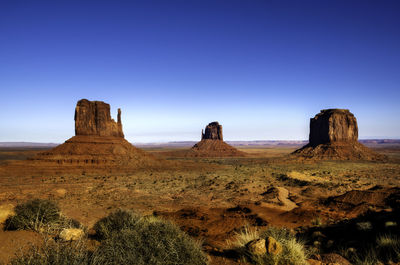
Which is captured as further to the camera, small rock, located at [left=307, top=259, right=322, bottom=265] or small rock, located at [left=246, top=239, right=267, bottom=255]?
small rock, located at [left=307, top=259, right=322, bottom=265]

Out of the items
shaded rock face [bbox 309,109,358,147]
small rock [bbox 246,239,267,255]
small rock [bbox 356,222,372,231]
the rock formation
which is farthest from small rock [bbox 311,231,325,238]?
shaded rock face [bbox 309,109,358,147]

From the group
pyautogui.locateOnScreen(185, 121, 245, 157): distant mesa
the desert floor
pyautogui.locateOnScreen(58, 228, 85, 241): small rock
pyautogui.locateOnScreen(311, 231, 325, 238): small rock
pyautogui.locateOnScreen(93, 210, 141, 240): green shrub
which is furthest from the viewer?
pyautogui.locateOnScreen(185, 121, 245, 157): distant mesa

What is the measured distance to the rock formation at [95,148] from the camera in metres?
38.9

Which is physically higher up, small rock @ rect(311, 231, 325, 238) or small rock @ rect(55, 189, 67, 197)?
small rock @ rect(311, 231, 325, 238)

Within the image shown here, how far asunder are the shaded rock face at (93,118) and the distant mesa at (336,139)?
5259 centimetres

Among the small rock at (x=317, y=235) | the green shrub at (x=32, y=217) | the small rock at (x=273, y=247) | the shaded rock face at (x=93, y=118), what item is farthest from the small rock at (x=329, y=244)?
the shaded rock face at (x=93, y=118)

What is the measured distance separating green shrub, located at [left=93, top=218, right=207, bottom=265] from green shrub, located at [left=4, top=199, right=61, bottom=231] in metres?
4.06

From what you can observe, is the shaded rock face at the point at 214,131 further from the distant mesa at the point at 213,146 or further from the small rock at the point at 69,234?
the small rock at the point at 69,234

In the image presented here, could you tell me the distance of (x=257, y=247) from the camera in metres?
5.55

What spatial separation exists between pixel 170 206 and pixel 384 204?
14.0 meters

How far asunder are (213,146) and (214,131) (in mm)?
9663

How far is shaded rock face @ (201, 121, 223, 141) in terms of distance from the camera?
104 meters

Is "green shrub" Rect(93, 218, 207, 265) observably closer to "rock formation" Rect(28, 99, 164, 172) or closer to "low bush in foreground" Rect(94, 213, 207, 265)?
"low bush in foreground" Rect(94, 213, 207, 265)

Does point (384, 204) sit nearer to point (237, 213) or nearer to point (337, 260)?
point (237, 213)
